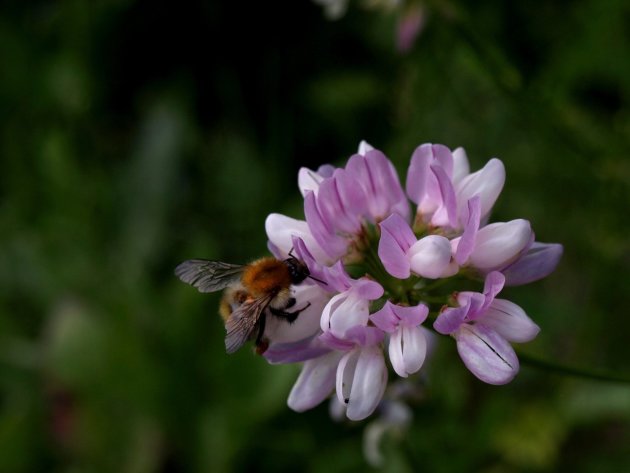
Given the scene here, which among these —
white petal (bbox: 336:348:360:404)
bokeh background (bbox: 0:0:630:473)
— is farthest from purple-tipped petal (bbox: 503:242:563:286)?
bokeh background (bbox: 0:0:630:473)

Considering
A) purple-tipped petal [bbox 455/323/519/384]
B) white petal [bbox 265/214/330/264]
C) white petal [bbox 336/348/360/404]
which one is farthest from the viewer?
white petal [bbox 265/214/330/264]

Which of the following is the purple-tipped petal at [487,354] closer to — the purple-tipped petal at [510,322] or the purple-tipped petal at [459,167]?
the purple-tipped petal at [510,322]

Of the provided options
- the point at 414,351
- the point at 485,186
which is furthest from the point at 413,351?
the point at 485,186

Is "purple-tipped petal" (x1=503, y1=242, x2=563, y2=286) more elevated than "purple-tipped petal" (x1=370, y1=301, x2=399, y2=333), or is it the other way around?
"purple-tipped petal" (x1=370, y1=301, x2=399, y2=333)

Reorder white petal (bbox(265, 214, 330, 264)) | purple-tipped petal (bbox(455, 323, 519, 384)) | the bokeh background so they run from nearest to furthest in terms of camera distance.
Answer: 1. purple-tipped petal (bbox(455, 323, 519, 384))
2. white petal (bbox(265, 214, 330, 264))
3. the bokeh background

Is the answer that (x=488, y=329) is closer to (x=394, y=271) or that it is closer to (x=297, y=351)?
(x=394, y=271)

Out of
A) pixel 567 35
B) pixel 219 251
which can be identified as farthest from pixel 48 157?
pixel 567 35

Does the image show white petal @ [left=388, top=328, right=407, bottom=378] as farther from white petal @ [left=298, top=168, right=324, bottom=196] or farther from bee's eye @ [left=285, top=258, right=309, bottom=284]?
white petal @ [left=298, top=168, right=324, bottom=196]

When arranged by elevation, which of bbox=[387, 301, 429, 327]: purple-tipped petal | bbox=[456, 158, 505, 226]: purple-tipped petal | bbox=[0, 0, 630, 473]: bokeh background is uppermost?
bbox=[456, 158, 505, 226]: purple-tipped petal
